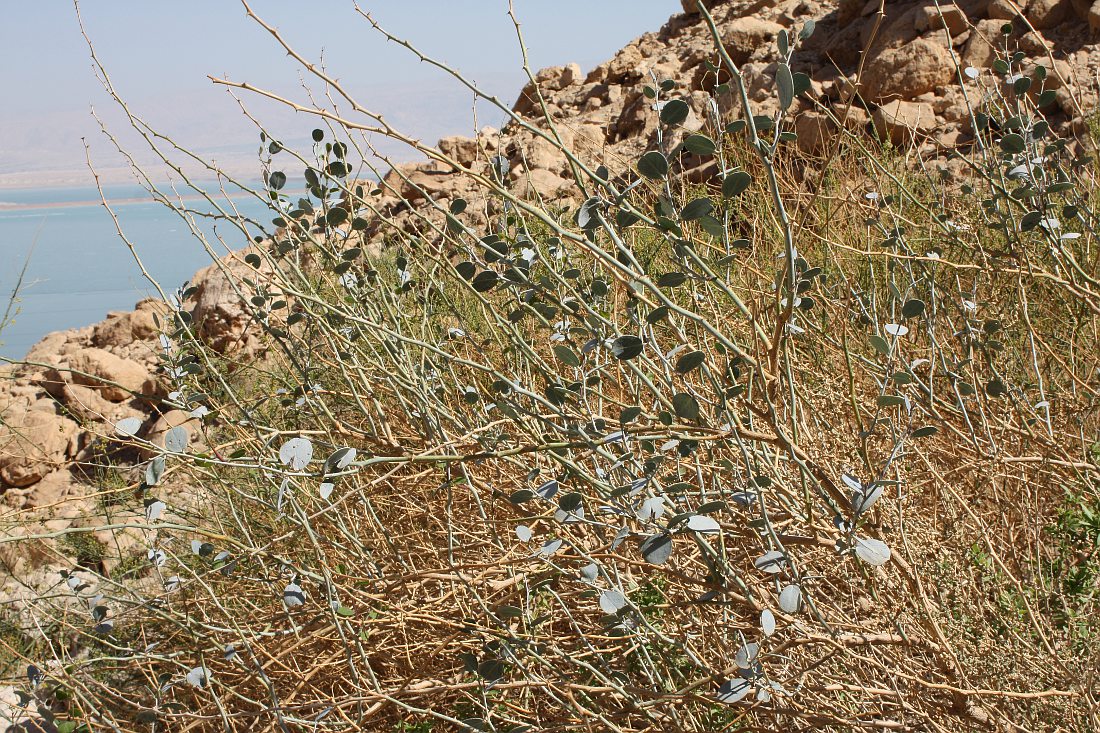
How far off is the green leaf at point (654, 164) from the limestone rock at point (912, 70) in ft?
17.9

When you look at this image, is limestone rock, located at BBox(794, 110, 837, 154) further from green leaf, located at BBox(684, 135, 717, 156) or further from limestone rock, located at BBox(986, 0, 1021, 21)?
green leaf, located at BBox(684, 135, 717, 156)

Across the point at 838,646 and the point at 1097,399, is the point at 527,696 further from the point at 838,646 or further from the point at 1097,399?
the point at 1097,399

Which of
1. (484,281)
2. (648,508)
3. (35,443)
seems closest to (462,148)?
(35,443)

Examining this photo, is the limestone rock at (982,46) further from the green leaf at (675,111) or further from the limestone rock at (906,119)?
the green leaf at (675,111)

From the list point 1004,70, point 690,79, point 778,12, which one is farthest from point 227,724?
point 778,12

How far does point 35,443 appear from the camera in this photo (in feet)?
18.5

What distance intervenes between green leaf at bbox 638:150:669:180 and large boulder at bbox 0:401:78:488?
558 cm

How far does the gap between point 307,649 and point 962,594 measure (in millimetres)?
1515

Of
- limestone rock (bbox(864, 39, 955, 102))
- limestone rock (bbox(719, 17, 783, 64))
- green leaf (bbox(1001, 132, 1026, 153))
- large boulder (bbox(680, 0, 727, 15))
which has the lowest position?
green leaf (bbox(1001, 132, 1026, 153))

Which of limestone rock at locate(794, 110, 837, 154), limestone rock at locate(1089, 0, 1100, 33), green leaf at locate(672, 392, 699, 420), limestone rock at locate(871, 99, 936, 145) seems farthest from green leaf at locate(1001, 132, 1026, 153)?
limestone rock at locate(1089, 0, 1100, 33)

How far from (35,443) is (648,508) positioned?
18.8 feet

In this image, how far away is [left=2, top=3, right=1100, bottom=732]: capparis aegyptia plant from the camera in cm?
127

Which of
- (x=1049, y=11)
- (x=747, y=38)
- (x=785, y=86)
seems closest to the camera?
(x=785, y=86)

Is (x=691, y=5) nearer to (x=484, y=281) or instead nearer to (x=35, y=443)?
(x=35, y=443)
